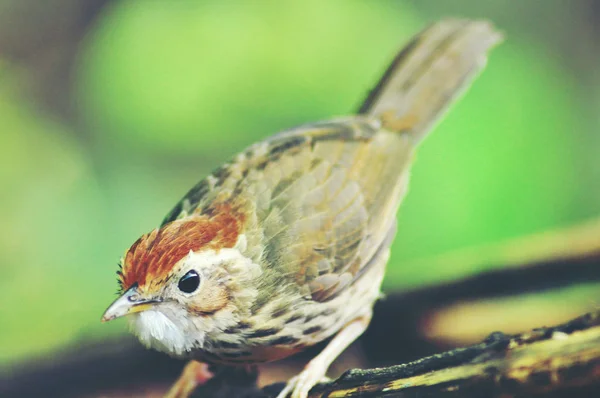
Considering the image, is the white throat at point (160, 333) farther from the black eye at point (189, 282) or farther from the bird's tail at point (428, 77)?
the bird's tail at point (428, 77)

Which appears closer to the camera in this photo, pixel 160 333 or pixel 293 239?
pixel 160 333

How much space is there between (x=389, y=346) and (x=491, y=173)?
1.54ft

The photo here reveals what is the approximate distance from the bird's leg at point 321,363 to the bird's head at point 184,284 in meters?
0.16

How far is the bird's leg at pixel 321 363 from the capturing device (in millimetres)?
977

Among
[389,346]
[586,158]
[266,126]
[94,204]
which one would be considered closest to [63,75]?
[94,204]

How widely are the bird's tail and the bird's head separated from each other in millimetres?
527

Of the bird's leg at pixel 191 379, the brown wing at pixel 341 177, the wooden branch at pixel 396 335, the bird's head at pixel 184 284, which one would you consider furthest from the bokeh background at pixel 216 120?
the bird's head at pixel 184 284

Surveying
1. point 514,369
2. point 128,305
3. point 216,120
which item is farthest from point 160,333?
point 216,120

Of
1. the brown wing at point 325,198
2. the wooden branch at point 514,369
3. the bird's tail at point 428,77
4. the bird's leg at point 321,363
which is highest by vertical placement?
the bird's tail at point 428,77

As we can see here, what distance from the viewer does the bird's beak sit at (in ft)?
2.86

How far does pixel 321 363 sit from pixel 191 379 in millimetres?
278

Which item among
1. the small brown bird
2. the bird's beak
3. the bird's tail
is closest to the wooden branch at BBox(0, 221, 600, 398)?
the small brown bird

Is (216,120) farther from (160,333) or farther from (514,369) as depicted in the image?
(514,369)

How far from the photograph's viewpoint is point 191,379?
115 cm
